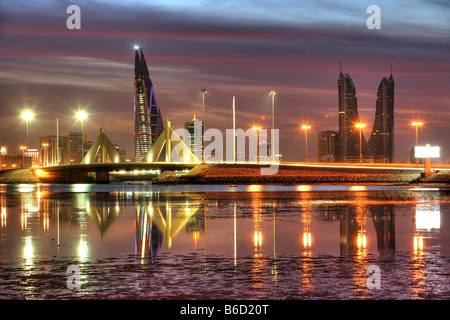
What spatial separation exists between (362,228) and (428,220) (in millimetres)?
5163

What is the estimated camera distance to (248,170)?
4838 inches

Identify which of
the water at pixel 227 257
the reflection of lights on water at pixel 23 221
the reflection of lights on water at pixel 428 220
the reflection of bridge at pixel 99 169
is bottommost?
the water at pixel 227 257

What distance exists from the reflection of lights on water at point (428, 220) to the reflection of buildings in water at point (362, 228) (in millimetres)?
1158

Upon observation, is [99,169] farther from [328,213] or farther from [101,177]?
[328,213]

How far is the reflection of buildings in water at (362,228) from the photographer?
20.0 metres

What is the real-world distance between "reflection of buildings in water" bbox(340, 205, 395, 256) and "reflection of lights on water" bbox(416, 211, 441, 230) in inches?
45.6

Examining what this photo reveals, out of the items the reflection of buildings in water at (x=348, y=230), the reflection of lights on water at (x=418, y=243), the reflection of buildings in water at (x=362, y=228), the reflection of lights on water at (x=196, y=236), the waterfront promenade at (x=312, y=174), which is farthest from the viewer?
the waterfront promenade at (x=312, y=174)

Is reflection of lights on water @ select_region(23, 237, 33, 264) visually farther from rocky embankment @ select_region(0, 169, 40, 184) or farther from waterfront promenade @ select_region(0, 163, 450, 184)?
rocky embankment @ select_region(0, 169, 40, 184)

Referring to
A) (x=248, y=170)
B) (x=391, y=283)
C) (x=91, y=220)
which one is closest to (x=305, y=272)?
(x=391, y=283)

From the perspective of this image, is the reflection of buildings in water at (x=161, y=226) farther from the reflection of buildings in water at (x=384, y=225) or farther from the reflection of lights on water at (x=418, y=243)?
the reflection of lights on water at (x=418, y=243)

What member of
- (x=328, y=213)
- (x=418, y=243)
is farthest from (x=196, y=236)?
(x=328, y=213)

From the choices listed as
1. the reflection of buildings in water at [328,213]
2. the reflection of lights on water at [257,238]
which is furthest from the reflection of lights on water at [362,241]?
the reflection of buildings in water at [328,213]

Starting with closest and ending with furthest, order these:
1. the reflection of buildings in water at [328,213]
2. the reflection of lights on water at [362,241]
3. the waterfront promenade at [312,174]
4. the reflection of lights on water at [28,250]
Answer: the reflection of lights on water at [28,250] → the reflection of lights on water at [362,241] → the reflection of buildings in water at [328,213] → the waterfront promenade at [312,174]

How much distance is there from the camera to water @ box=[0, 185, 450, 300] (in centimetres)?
1281
